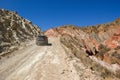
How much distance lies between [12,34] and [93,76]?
108ft

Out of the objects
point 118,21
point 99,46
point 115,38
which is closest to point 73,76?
point 99,46

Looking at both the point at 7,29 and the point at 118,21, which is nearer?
the point at 7,29

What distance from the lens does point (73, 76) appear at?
70.4 feet

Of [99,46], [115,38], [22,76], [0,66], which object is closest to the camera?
[22,76]

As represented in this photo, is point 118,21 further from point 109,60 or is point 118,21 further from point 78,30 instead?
point 109,60

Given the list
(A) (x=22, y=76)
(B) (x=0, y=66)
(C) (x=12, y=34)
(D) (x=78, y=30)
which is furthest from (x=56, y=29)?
(A) (x=22, y=76)

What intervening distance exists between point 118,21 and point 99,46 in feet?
94.5

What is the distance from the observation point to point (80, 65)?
25.3 meters

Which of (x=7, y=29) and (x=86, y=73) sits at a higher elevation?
(x=7, y=29)

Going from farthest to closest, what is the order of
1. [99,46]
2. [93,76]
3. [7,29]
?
[99,46] < [7,29] < [93,76]

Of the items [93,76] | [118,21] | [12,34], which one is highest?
[118,21]

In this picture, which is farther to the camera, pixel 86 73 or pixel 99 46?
pixel 99 46

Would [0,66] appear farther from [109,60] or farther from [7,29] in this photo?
[109,60]

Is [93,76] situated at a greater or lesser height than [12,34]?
lesser
